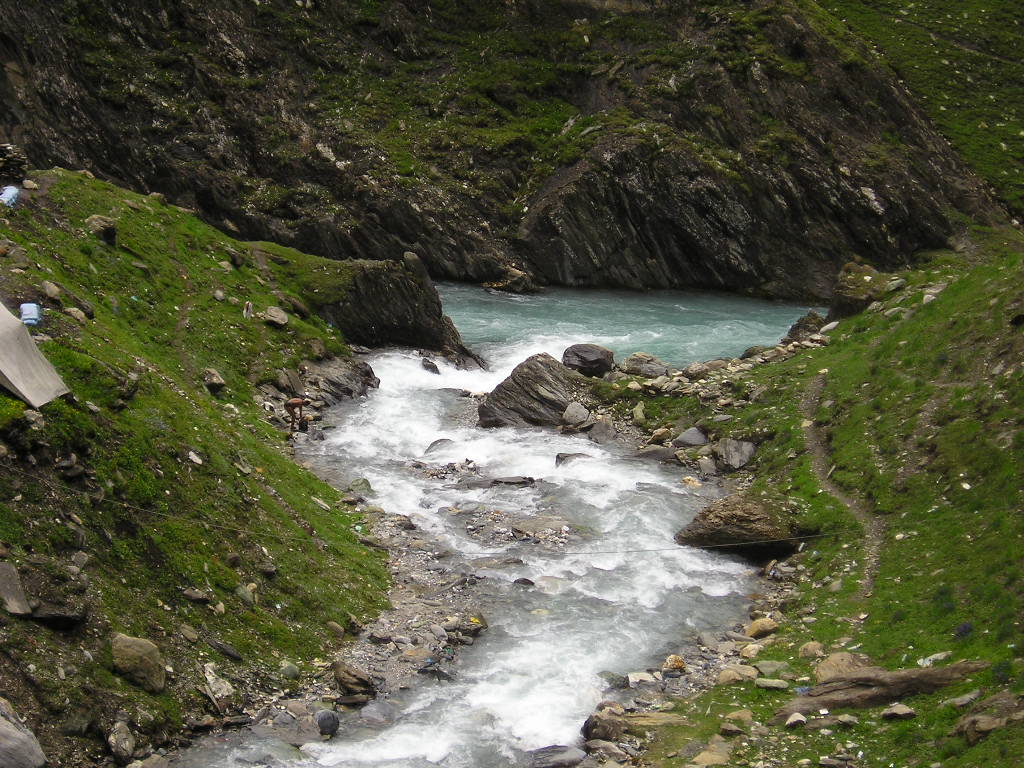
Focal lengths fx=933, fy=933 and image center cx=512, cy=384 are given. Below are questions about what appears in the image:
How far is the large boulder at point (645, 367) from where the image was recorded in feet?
141

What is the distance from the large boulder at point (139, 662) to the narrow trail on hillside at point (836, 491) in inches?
616

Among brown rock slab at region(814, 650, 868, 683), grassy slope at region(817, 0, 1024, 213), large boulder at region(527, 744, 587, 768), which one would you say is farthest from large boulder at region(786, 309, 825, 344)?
grassy slope at region(817, 0, 1024, 213)

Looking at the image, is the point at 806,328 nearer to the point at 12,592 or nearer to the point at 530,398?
the point at 530,398

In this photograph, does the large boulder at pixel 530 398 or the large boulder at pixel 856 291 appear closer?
the large boulder at pixel 530 398

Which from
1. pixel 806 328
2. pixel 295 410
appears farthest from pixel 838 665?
pixel 806 328

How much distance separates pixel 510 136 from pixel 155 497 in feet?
A: 207

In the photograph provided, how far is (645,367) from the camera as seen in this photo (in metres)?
43.6

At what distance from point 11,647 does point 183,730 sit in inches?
125

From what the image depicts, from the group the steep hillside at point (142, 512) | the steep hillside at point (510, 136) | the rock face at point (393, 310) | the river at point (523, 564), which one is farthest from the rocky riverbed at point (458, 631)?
the steep hillside at point (510, 136)

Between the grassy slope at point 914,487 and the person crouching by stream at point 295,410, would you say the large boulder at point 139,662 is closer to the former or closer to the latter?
the grassy slope at point 914,487

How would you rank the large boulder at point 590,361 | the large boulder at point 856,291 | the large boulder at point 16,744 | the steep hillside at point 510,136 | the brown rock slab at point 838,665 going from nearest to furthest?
1. the large boulder at point 16,744
2. the brown rock slab at point 838,665
3. the large boulder at point 856,291
4. the large boulder at point 590,361
5. the steep hillside at point 510,136

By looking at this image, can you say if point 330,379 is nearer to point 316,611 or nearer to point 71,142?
Answer: point 316,611

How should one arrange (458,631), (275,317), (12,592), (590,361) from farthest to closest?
(590,361)
(275,317)
(458,631)
(12,592)

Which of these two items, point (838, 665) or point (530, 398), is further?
point (530, 398)
